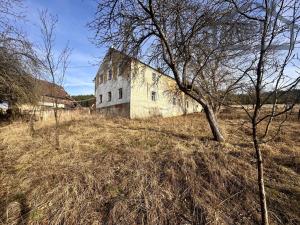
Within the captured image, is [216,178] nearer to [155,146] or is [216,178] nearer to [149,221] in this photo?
[149,221]

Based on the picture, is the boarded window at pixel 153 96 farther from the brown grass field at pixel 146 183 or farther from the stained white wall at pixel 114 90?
the brown grass field at pixel 146 183

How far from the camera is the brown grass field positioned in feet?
14.3

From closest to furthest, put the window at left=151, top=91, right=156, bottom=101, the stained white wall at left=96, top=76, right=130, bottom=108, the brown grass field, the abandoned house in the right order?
1. the brown grass field
2. the abandoned house
3. the stained white wall at left=96, top=76, right=130, bottom=108
4. the window at left=151, top=91, right=156, bottom=101

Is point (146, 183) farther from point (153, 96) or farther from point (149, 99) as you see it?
point (153, 96)

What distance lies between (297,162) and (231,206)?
3.11 metres

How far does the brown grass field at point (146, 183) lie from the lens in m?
4.34

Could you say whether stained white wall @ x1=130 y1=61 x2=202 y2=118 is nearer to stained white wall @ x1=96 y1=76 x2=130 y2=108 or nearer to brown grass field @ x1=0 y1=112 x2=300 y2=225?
stained white wall @ x1=96 y1=76 x2=130 y2=108

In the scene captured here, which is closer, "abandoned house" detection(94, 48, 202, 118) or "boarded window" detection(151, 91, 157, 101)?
"abandoned house" detection(94, 48, 202, 118)

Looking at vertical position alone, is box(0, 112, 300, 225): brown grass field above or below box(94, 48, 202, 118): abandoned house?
below

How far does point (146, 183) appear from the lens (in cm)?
516

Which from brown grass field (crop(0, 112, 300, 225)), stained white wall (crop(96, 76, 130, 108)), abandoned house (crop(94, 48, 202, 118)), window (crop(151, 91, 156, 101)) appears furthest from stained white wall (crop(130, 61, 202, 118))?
brown grass field (crop(0, 112, 300, 225))

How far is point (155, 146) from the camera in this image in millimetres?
7551

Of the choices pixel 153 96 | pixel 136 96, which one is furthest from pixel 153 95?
pixel 136 96

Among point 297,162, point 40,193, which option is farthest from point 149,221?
point 297,162
